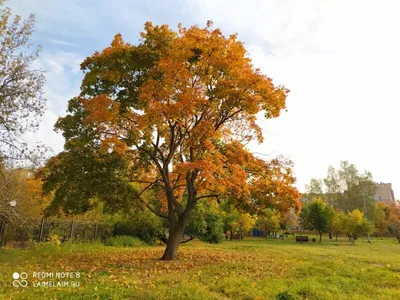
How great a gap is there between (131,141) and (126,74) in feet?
9.49

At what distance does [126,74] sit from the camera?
12.5m

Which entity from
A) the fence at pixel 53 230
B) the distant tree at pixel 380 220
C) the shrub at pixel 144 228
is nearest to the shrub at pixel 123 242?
the shrub at pixel 144 228

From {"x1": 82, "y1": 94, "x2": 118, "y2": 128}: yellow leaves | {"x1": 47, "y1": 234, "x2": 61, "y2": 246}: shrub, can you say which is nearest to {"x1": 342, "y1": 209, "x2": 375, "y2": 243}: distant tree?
{"x1": 47, "y1": 234, "x2": 61, "y2": 246}: shrub

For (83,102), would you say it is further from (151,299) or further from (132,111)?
(151,299)

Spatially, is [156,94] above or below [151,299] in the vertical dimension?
above

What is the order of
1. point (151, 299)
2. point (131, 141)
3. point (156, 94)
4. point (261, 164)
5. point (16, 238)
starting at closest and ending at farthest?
1. point (151, 299)
2. point (156, 94)
3. point (131, 141)
4. point (261, 164)
5. point (16, 238)

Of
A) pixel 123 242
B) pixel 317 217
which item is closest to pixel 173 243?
pixel 123 242

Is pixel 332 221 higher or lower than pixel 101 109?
lower

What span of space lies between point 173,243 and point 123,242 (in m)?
9.63

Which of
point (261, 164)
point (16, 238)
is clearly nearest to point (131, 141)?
point (261, 164)

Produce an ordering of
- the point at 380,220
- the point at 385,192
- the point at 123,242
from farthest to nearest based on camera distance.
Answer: the point at 385,192 < the point at 380,220 < the point at 123,242

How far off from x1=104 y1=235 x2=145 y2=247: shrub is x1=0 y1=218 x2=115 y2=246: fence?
1.51 metres

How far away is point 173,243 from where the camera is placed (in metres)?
13.4

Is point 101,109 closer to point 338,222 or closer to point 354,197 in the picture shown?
point 338,222
